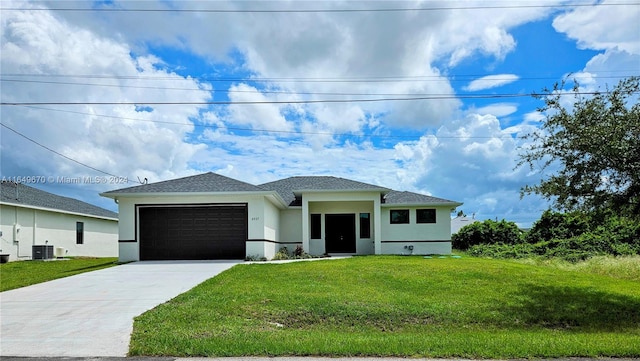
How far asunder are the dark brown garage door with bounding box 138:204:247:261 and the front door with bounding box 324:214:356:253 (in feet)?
22.7

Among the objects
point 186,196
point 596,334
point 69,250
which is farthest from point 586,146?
point 69,250

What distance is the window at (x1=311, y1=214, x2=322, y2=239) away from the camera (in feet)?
89.0

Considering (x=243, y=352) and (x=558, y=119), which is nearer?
(x=243, y=352)

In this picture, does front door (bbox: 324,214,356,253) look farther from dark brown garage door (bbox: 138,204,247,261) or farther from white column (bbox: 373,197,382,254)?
dark brown garage door (bbox: 138,204,247,261)

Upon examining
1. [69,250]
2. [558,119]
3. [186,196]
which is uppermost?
[558,119]

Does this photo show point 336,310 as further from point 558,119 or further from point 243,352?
point 558,119

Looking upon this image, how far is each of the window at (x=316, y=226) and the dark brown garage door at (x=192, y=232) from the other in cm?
629

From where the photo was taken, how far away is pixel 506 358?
23.0 feet

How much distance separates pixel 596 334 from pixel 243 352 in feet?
21.0

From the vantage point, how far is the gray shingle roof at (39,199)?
1003 inches

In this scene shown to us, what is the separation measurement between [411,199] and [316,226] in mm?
5460

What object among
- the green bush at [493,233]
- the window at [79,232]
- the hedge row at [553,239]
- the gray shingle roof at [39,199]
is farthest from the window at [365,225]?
the window at [79,232]

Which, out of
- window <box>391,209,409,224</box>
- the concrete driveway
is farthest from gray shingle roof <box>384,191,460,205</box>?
the concrete driveway

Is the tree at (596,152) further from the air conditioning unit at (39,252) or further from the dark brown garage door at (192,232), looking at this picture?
the air conditioning unit at (39,252)
